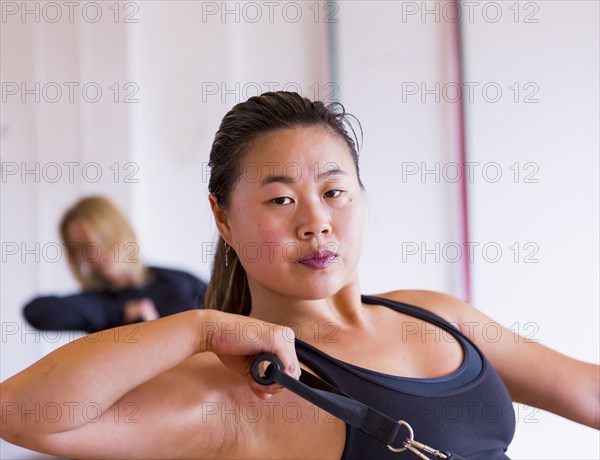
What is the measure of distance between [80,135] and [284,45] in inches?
34.6

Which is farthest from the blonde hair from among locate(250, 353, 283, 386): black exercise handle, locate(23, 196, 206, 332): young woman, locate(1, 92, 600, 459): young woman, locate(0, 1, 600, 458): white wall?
locate(250, 353, 283, 386): black exercise handle

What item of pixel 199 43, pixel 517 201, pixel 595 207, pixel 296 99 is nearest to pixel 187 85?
A: pixel 199 43

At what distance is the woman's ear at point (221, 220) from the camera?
1154 millimetres

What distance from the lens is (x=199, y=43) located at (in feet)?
10.4

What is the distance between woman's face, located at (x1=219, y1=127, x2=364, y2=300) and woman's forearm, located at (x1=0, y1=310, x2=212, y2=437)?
0.18 m

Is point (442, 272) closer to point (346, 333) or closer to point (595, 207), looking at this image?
point (595, 207)

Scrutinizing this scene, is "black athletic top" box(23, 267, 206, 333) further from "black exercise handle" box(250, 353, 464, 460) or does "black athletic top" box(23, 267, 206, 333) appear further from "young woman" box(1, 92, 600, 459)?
"black exercise handle" box(250, 353, 464, 460)

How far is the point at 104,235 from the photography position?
305 cm

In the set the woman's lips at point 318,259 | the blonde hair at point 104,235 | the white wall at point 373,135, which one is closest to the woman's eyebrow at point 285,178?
the woman's lips at point 318,259

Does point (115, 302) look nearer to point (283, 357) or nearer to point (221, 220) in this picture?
point (221, 220)

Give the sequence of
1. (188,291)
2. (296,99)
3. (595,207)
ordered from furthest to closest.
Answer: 1. (188,291)
2. (595,207)
3. (296,99)

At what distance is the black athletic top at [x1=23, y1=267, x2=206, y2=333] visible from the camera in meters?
2.93

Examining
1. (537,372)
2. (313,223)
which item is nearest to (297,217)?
(313,223)

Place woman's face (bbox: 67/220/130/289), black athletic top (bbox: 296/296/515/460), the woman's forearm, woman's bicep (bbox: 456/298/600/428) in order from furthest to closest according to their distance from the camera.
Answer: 1. woman's face (bbox: 67/220/130/289)
2. woman's bicep (bbox: 456/298/600/428)
3. black athletic top (bbox: 296/296/515/460)
4. the woman's forearm
